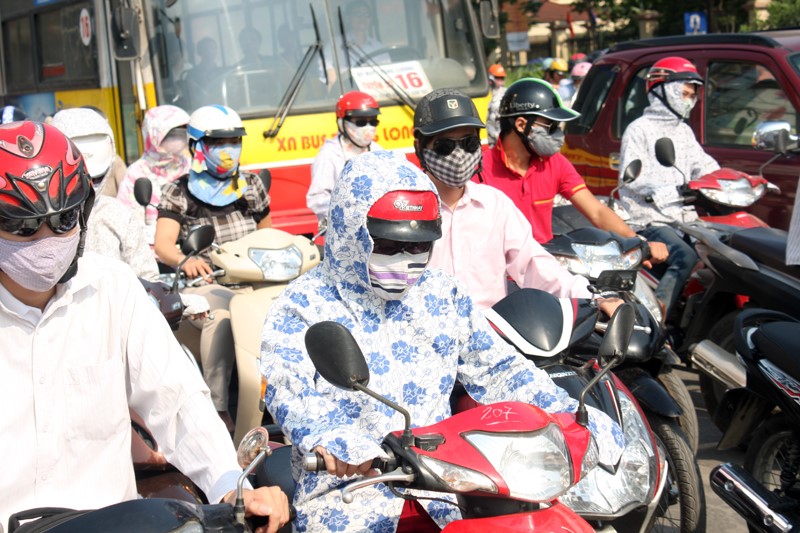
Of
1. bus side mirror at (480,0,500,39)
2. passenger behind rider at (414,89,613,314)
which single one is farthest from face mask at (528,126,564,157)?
bus side mirror at (480,0,500,39)

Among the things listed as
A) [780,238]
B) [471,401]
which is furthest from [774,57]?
[471,401]

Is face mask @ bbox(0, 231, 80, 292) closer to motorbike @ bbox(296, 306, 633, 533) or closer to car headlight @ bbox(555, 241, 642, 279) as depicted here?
motorbike @ bbox(296, 306, 633, 533)

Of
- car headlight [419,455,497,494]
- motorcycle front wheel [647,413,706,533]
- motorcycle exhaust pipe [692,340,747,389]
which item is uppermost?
car headlight [419,455,497,494]

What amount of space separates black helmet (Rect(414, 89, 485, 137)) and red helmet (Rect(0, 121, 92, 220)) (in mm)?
2009

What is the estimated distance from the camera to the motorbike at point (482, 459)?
81.1 inches

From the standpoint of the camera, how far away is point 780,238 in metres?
5.55

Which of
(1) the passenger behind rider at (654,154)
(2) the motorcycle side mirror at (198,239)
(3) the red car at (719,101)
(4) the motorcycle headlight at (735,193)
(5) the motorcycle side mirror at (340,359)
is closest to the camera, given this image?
(5) the motorcycle side mirror at (340,359)

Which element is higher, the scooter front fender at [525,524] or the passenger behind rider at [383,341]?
the passenger behind rider at [383,341]

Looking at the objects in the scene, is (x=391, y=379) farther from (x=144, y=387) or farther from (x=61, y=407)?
(x=61, y=407)

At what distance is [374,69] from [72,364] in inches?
265

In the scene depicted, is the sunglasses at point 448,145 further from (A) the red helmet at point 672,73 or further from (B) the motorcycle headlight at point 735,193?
(A) the red helmet at point 672,73

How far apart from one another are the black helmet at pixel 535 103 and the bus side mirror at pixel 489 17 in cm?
386

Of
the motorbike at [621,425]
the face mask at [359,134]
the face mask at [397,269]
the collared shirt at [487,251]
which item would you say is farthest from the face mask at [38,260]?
the face mask at [359,134]

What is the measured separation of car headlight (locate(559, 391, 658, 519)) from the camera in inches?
113
